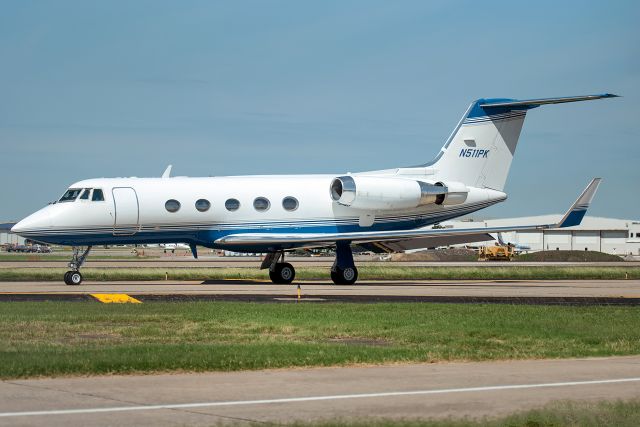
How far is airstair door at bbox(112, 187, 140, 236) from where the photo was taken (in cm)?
3572

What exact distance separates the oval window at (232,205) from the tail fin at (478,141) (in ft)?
28.9

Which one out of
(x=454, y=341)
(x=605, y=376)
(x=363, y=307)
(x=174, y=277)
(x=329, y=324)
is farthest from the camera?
(x=174, y=277)

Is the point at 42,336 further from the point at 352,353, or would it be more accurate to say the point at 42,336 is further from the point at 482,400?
the point at 482,400

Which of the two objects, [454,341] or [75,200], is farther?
[75,200]

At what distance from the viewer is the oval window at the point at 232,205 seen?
37250mm

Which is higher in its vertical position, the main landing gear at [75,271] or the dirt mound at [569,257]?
the main landing gear at [75,271]

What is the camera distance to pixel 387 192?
3822 cm

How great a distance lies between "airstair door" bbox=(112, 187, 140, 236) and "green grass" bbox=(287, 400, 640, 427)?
27.3m

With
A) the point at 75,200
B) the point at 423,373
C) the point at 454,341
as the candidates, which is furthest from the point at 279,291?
the point at 423,373

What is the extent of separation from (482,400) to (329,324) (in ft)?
28.7

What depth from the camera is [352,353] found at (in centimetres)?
1459

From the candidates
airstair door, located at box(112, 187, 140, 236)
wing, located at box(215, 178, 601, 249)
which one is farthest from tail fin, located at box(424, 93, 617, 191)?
airstair door, located at box(112, 187, 140, 236)

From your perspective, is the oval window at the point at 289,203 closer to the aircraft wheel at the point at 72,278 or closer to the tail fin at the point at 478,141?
the tail fin at the point at 478,141

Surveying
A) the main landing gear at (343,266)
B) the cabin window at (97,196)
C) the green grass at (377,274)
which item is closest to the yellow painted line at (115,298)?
the cabin window at (97,196)
